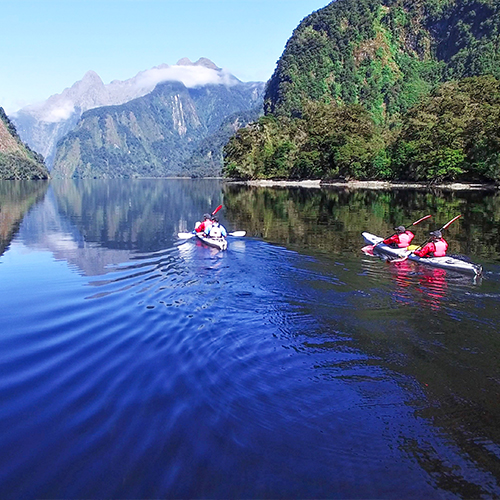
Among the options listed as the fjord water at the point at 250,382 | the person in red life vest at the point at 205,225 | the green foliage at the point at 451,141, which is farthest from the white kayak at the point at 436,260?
the green foliage at the point at 451,141

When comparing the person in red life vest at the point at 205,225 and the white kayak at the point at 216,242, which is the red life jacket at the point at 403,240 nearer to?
the white kayak at the point at 216,242

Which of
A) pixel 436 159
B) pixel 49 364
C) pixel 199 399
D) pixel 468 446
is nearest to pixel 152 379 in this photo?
pixel 199 399

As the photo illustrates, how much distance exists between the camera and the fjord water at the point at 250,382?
22.7 feet

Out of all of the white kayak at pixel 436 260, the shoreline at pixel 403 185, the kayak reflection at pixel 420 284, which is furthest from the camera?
the shoreline at pixel 403 185

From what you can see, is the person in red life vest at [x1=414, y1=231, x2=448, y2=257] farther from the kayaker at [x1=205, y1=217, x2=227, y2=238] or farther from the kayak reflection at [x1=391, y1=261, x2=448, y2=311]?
the kayaker at [x1=205, y1=217, x2=227, y2=238]

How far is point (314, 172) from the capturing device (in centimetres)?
10962

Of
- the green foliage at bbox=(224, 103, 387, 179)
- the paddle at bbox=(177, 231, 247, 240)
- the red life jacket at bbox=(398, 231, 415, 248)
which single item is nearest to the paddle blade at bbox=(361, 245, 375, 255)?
the red life jacket at bbox=(398, 231, 415, 248)

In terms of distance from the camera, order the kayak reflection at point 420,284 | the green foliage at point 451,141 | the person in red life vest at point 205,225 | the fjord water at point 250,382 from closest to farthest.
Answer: the fjord water at point 250,382
the kayak reflection at point 420,284
the person in red life vest at point 205,225
the green foliage at point 451,141

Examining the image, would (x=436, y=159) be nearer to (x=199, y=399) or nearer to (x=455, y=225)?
(x=455, y=225)

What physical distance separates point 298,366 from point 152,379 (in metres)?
3.24

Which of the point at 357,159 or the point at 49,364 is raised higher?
the point at 357,159

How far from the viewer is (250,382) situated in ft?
32.1

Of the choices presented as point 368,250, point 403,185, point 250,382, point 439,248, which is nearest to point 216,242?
point 368,250

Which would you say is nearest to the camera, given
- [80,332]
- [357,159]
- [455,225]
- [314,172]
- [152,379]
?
[152,379]
